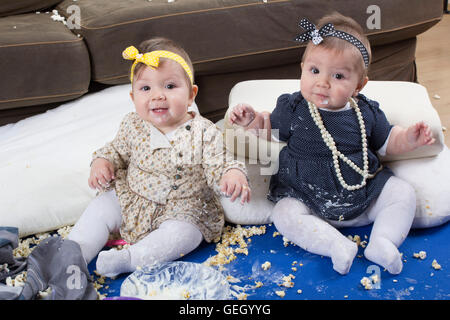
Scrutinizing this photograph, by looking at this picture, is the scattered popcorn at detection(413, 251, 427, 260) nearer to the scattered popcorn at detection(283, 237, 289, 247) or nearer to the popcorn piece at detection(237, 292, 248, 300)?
the scattered popcorn at detection(283, 237, 289, 247)

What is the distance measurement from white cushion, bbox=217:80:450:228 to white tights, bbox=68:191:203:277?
0.19 m

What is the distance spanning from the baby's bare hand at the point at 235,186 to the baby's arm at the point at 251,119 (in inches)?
7.1

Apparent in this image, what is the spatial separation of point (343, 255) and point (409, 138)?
1.11 feet

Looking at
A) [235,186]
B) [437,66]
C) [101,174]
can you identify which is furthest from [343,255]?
[437,66]

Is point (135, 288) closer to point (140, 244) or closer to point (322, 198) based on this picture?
point (140, 244)

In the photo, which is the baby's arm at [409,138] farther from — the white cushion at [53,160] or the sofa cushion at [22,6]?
the sofa cushion at [22,6]

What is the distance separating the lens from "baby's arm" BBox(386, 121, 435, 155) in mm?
1266

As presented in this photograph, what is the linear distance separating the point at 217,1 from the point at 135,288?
100cm

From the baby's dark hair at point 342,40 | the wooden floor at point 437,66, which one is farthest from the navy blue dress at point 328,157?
the wooden floor at point 437,66

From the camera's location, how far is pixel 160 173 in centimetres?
131

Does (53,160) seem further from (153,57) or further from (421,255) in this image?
(421,255)

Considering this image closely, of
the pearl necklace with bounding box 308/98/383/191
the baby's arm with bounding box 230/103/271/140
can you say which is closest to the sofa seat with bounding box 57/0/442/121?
the baby's arm with bounding box 230/103/271/140

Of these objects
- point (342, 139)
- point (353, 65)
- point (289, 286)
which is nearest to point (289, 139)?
point (342, 139)

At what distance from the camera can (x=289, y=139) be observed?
1387 mm
